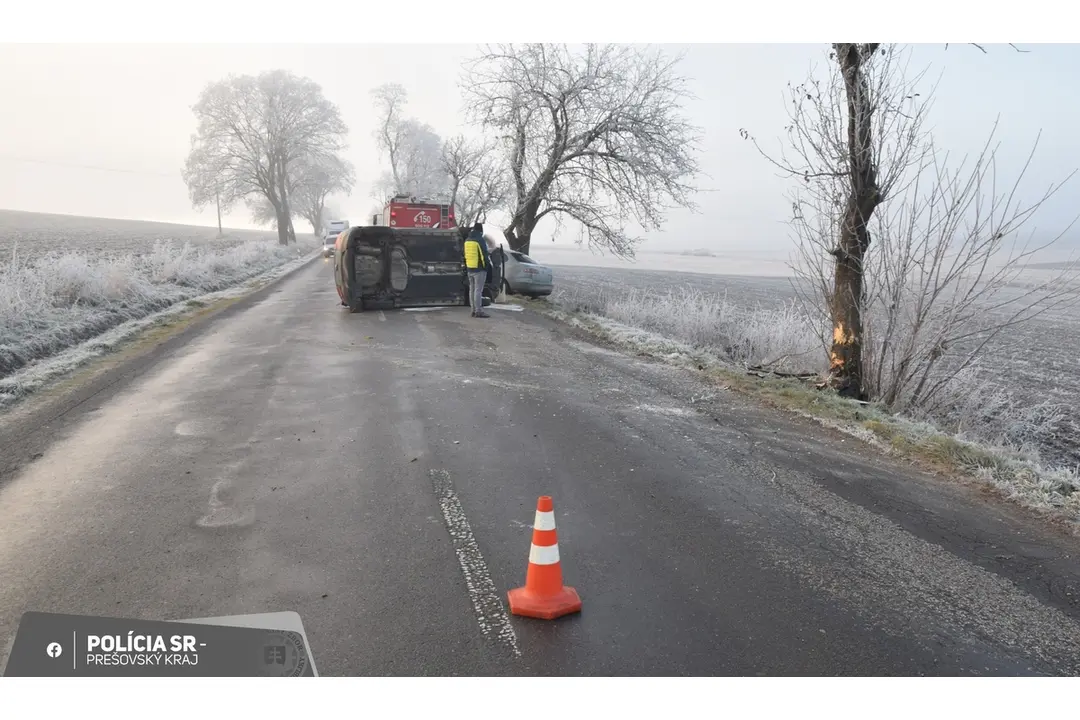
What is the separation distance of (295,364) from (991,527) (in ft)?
26.5

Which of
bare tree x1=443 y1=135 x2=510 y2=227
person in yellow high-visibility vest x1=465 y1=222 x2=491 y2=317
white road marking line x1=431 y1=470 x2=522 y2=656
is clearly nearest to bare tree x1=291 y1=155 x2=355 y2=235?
bare tree x1=443 y1=135 x2=510 y2=227

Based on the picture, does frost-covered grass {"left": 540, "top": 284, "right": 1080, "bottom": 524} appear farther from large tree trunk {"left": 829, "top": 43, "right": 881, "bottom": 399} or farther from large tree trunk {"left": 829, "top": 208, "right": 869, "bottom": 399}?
large tree trunk {"left": 829, "top": 43, "right": 881, "bottom": 399}

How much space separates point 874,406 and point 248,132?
48.0m

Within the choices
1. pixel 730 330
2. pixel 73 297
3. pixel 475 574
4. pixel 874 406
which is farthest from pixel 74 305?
pixel 874 406

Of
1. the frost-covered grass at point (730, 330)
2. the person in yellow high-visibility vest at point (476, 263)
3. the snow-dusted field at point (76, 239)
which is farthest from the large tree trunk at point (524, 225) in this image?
the snow-dusted field at point (76, 239)

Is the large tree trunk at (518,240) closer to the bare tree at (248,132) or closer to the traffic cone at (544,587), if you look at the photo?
the traffic cone at (544,587)

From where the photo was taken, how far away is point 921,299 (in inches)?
305

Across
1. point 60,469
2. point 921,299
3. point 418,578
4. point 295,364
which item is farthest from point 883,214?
point 60,469

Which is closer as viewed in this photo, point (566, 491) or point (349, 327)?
point (566, 491)

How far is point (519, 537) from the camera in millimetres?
3967

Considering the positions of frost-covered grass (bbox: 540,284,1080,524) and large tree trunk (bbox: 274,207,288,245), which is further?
large tree trunk (bbox: 274,207,288,245)

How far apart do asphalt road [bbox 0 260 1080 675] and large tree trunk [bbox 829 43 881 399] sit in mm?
2175

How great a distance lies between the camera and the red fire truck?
23422mm

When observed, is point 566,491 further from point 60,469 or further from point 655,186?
point 655,186
